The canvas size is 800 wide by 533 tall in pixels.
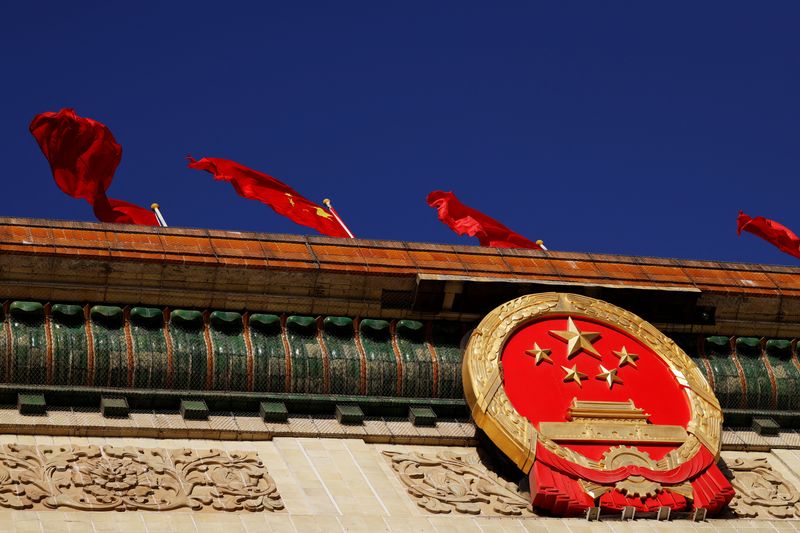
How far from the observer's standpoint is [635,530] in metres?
20.9

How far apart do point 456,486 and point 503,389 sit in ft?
5.11

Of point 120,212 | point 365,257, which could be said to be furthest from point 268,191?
point 365,257

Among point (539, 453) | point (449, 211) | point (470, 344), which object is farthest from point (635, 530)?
point (449, 211)

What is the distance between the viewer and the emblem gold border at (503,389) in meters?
21.5

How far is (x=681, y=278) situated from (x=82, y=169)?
965 centimetres

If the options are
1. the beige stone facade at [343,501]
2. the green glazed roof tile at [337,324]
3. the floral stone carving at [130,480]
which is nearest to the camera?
the beige stone facade at [343,501]

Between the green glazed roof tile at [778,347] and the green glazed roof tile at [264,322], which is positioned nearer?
the green glazed roof tile at [264,322]

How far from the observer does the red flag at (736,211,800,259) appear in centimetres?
3150

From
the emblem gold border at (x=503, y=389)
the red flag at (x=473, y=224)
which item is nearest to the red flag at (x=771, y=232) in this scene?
the red flag at (x=473, y=224)

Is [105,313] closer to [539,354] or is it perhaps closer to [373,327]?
[373,327]

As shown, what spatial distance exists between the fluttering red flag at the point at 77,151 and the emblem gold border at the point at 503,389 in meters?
7.78

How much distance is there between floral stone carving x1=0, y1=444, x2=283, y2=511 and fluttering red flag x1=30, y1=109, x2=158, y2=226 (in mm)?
8075

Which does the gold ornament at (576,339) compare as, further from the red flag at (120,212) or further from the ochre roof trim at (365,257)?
the red flag at (120,212)

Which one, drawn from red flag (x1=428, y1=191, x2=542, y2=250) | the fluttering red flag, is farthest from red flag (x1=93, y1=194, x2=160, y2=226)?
red flag (x1=428, y1=191, x2=542, y2=250)
